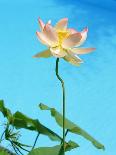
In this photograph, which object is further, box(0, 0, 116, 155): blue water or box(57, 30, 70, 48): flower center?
box(0, 0, 116, 155): blue water

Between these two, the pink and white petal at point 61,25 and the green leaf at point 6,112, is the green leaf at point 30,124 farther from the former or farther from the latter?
→ the pink and white petal at point 61,25

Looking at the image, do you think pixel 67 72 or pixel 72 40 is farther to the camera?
pixel 67 72

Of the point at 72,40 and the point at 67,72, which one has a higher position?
the point at 67,72

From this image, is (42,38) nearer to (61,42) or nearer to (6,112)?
(61,42)

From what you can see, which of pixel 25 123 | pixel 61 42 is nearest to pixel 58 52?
pixel 61 42

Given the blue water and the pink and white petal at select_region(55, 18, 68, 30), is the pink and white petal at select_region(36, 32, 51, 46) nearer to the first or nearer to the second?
the pink and white petal at select_region(55, 18, 68, 30)

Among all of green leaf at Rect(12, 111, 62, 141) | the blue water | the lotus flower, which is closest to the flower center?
the lotus flower

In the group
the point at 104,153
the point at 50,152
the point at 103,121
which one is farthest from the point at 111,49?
the point at 50,152
